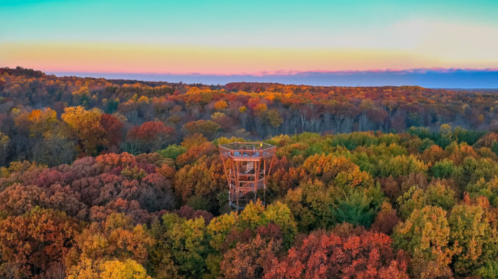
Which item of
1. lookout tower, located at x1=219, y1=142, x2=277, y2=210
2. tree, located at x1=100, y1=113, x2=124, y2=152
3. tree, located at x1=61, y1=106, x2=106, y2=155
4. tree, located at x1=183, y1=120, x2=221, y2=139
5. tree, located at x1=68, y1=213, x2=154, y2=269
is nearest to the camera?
tree, located at x1=68, y1=213, x2=154, y2=269

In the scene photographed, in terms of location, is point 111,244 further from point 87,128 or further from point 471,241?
point 87,128

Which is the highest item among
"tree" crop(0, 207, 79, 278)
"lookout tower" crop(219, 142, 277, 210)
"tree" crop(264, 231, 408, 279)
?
"lookout tower" crop(219, 142, 277, 210)

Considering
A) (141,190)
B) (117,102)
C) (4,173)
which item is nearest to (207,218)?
(141,190)

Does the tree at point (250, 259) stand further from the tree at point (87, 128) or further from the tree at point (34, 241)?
the tree at point (87, 128)

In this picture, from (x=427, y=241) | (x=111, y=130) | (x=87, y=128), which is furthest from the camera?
(x=111, y=130)

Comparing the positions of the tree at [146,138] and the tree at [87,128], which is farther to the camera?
the tree at [87,128]

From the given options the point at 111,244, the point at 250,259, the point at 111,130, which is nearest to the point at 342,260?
the point at 250,259

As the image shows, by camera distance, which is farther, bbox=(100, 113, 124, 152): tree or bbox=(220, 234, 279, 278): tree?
bbox=(100, 113, 124, 152): tree

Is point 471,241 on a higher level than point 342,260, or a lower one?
higher

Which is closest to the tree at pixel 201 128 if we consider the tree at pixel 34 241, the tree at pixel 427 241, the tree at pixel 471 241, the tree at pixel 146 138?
the tree at pixel 146 138

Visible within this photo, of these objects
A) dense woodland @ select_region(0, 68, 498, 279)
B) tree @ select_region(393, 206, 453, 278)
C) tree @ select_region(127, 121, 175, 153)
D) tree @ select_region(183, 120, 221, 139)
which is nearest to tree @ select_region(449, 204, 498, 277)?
dense woodland @ select_region(0, 68, 498, 279)

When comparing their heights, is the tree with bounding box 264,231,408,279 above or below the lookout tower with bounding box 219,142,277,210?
below

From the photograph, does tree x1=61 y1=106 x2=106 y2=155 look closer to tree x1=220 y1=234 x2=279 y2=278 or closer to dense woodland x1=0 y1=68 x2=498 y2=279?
dense woodland x1=0 y1=68 x2=498 y2=279
